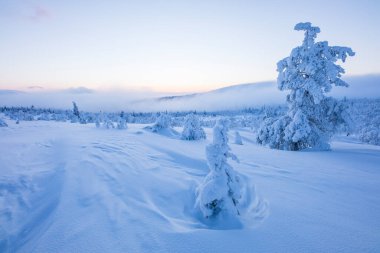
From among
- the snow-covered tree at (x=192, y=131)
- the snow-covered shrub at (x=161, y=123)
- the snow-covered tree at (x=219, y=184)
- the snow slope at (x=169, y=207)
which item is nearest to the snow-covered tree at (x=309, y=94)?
the snow slope at (x=169, y=207)

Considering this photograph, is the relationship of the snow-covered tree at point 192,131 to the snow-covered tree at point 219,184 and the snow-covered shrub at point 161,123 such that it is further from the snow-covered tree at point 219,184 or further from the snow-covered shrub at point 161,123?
the snow-covered tree at point 219,184

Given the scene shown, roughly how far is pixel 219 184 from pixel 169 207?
4.40ft

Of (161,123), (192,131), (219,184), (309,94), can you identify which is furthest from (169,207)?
(161,123)

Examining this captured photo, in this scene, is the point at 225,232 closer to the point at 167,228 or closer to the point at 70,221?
the point at 167,228

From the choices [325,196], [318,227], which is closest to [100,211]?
[318,227]

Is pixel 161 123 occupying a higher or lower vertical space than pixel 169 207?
higher

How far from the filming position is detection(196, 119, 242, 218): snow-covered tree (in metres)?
4.57

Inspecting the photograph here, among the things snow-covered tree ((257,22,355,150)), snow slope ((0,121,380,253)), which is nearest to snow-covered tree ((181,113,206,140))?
snow-covered tree ((257,22,355,150))

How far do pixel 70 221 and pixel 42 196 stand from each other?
2.08m

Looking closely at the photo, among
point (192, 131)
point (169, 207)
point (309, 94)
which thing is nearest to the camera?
point (169, 207)

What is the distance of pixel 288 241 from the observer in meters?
3.57

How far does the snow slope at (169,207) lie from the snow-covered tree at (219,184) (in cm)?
37

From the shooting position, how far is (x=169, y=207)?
518cm

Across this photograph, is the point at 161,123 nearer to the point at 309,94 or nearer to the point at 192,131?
the point at 192,131
